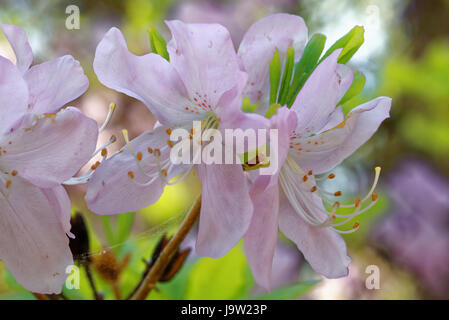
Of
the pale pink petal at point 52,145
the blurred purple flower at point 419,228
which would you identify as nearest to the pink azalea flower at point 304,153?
the pale pink petal at point 52,145

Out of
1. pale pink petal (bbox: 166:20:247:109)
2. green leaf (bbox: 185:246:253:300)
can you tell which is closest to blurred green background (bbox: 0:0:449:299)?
green leaf (bbox: 185:246:253:300)

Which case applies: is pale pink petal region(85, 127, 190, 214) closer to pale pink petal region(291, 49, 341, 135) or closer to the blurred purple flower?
pale pink petal region(291, 49, 341, 135)

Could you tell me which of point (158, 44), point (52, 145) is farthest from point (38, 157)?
point (158, 44)

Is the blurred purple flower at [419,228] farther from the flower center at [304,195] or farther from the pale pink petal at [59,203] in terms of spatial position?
the pale pink petal at [59,203]

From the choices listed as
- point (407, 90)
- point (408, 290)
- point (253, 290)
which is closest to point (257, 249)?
point (253, 290)

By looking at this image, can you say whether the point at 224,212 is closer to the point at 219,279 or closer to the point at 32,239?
the point at 32,239
